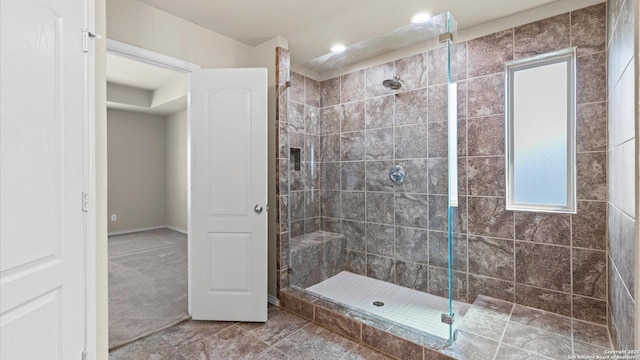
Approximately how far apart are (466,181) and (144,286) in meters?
3.48

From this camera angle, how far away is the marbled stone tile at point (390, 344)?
177 centimetres

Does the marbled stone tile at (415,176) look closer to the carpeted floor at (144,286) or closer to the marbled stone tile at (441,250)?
the marbled stone tile at (441,250)

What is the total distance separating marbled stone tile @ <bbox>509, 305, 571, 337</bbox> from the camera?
197 centimetres

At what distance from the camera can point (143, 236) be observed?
17.6 feet

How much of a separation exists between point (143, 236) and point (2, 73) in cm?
527

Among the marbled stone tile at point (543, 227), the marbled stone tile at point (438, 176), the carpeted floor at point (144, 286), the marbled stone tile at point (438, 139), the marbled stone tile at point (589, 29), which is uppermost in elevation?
the marbled stone tile at point (589, 29)

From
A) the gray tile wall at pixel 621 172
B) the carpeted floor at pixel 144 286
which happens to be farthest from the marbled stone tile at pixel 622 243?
the carpeted floor at pixel 144 286

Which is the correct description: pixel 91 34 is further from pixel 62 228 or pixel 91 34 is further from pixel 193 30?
pixel 193 30

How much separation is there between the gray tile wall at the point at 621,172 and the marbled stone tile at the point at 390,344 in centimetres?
102

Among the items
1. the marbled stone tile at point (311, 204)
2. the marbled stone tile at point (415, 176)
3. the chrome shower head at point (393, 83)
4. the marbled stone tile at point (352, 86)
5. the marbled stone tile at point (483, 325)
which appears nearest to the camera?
the marbled stone tile at point (483, 325)

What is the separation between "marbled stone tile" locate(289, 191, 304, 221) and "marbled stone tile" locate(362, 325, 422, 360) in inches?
51.1

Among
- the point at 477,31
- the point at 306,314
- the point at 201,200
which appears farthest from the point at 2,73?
the point at 477,31

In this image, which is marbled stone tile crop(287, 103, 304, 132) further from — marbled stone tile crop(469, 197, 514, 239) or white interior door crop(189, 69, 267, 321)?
marbled stone tile crop(469, 197, 514, 239)

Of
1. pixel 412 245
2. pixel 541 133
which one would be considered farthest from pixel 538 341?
pixel 541 133
